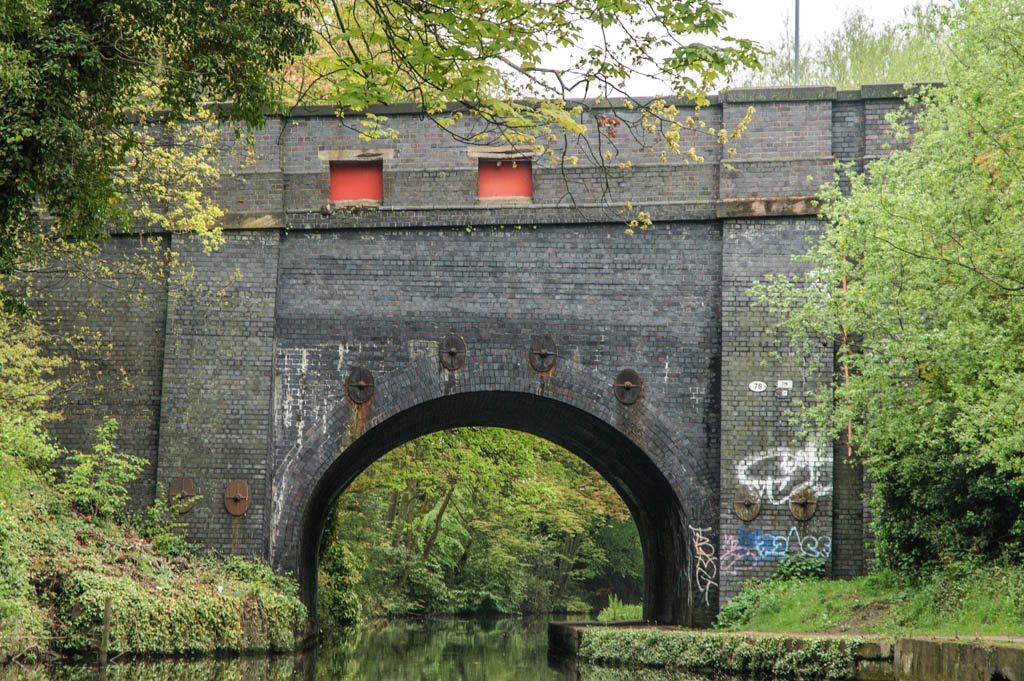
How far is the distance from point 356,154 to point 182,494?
4969mm

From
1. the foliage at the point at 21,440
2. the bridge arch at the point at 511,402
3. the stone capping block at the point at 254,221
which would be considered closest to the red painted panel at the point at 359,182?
the stone capping block at the point at 254,221

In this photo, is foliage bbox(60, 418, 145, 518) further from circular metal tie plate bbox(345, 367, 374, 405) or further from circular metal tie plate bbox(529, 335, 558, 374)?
circular metal tie plate bbox(529, 335, 558, 374)

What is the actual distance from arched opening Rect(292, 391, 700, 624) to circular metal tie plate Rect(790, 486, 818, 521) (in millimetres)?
1160

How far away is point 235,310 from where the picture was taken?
1675 centimetres

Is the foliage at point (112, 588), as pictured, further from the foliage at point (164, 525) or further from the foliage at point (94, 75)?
the foliage at point (94, 75)

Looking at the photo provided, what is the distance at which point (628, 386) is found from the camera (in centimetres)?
1644

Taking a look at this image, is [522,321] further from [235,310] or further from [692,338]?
[235,310]

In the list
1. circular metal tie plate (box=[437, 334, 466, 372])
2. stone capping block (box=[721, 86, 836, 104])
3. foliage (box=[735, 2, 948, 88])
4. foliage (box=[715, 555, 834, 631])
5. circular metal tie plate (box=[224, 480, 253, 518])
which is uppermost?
foliage (box=[735, 2, 948, 88])

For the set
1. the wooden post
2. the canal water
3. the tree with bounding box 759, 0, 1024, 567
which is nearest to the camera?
the tree with bounding box 759, 0, 1024, 567

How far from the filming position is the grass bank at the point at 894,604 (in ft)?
40.4

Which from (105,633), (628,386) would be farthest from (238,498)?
(628,386)

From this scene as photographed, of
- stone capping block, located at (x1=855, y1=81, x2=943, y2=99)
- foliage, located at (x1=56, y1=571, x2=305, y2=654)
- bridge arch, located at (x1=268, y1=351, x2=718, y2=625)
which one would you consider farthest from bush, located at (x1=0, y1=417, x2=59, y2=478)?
stone capping block, located at (x1=855, y1=81, x2=943, y2=99)

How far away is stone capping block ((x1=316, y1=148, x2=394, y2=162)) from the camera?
16.9 metres

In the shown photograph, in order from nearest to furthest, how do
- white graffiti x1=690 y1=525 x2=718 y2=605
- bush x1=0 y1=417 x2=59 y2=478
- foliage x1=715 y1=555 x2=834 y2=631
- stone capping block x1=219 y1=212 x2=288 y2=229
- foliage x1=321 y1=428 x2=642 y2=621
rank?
bush x1=0 y1=417 x2=59 y2=478 → foliage x1=715 y1=555 x2=834 y2=631 → white graffiti x1=690 y1=525 x2=718 y2=605 → stone capping block x1=219 y1=212 x2=288 y2=229 → foliage x1=321 y1=428 x2=642 y2=621
